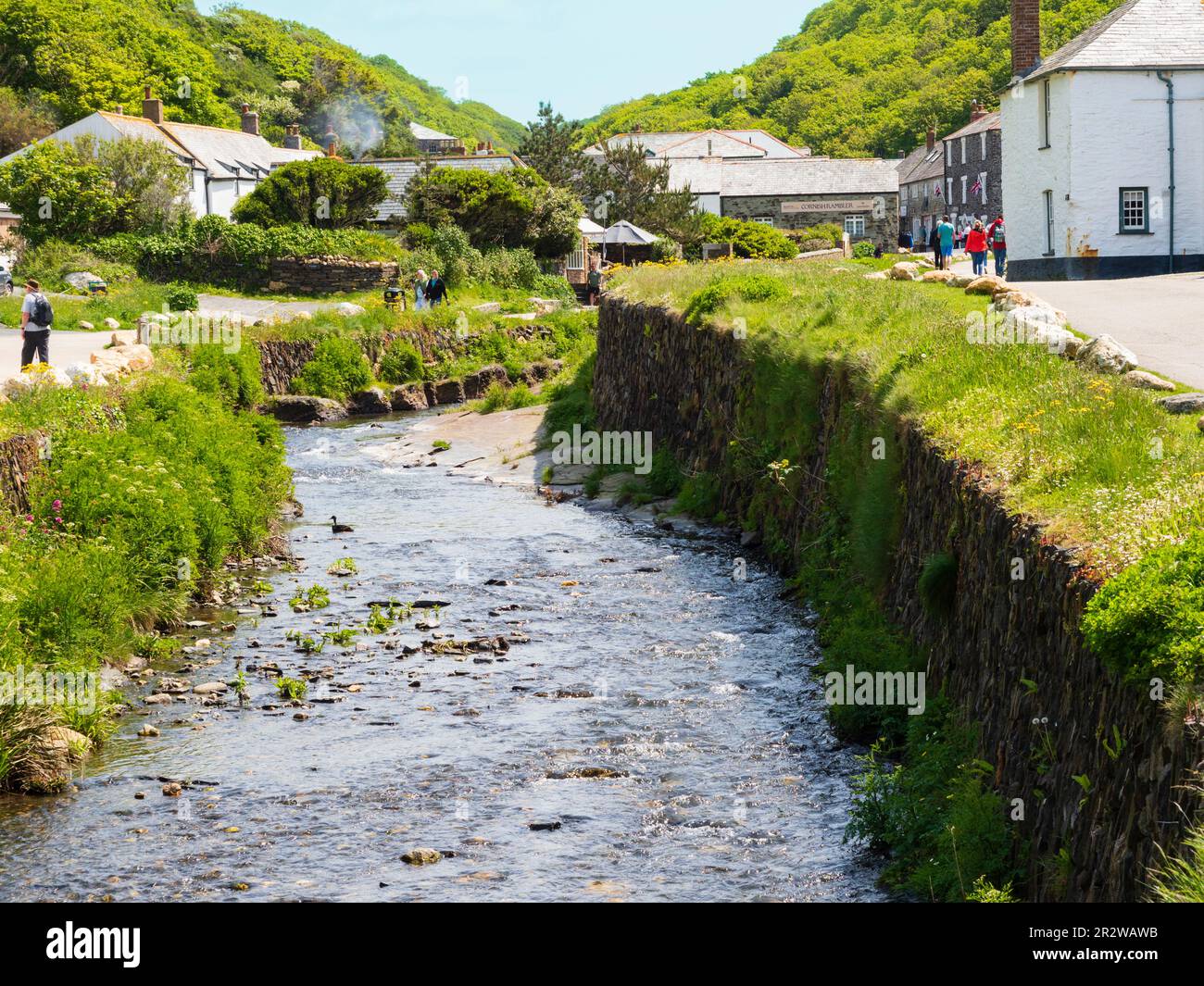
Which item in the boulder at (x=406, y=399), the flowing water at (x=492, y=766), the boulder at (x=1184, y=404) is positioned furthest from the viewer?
the boulder at (x=406, y=399)

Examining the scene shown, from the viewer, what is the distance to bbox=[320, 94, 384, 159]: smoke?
129 meters

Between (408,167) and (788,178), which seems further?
(788,178)

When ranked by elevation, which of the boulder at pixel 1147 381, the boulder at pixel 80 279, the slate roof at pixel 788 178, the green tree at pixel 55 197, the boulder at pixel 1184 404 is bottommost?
the boulder at pixel 1184 404

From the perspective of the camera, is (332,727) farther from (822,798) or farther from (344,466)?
(344,466)

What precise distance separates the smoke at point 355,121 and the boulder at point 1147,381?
118561 mm

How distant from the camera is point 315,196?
52.7 metres

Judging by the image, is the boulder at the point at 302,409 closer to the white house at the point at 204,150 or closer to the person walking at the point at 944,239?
the person walking at the point at 944,239

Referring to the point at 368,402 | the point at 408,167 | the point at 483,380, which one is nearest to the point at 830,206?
the point at 408,167

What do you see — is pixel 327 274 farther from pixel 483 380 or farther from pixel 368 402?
pixel 368 402

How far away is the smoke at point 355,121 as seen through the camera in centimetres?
12870

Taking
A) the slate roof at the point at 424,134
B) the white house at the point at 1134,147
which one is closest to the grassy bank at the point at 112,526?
the white house at the point at 1134,147

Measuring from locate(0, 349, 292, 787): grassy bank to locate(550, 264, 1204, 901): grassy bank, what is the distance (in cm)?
667

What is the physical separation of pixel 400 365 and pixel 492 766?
94.0ft

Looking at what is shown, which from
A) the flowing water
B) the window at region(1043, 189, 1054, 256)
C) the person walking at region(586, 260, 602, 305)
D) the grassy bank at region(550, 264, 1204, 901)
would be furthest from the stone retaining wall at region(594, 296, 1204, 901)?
the person walking at region(586, 260, 602, 305)
